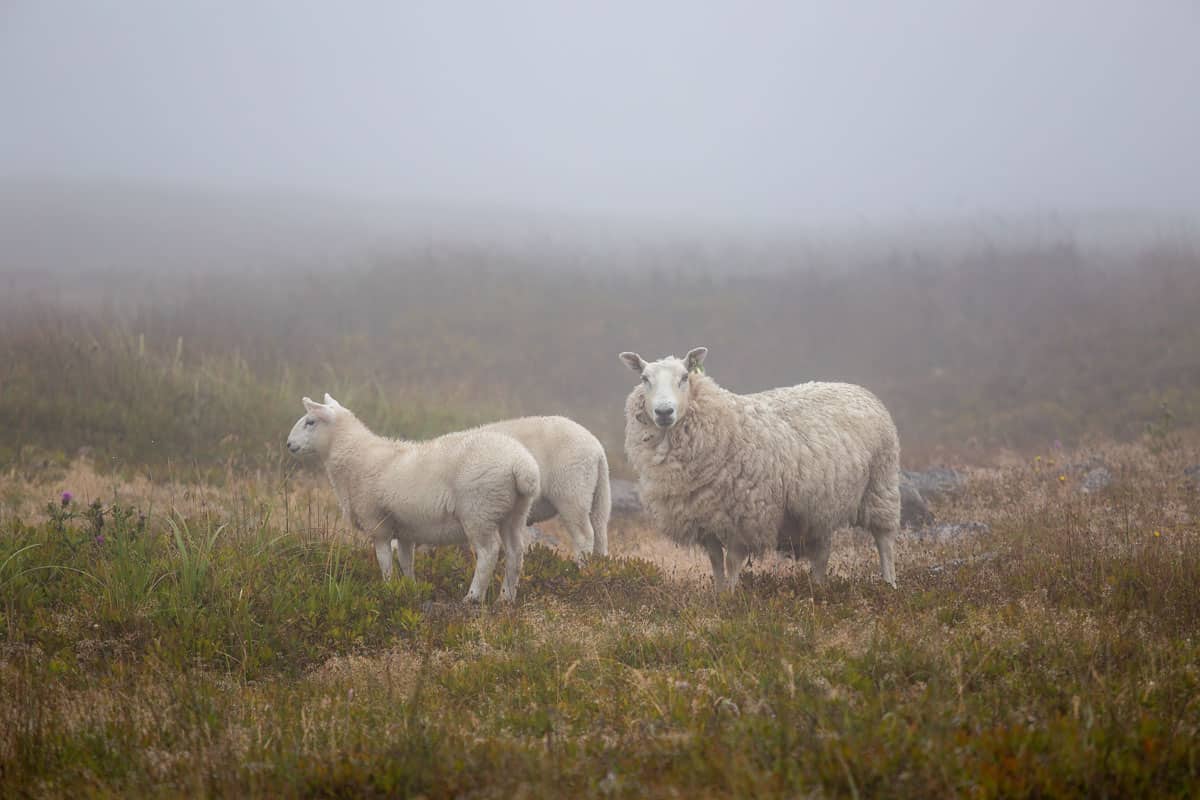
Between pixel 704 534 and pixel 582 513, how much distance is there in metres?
1.98

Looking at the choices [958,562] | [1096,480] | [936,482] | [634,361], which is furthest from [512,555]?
[1096,480]

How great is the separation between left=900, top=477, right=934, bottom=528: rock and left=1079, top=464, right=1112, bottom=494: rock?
2120mm

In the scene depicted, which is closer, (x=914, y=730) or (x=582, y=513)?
(x=914, y=730)

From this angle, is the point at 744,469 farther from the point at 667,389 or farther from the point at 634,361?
the point at 634,361

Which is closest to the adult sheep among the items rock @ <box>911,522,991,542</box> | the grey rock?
the grey rock

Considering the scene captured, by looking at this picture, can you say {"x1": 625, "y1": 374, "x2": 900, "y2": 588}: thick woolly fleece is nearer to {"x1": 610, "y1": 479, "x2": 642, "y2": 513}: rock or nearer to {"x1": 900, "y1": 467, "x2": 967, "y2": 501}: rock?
{"x1": 900, "y1": 467, "x2": 967, "y2": 501}: rock

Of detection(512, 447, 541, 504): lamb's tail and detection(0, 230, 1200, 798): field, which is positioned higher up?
detection(512, 447, 541, 504): lamb's tail

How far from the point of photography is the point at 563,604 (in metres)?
7.25

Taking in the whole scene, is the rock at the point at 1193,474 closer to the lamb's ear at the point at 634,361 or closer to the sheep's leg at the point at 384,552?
the lamb's ear at the point at 634,361

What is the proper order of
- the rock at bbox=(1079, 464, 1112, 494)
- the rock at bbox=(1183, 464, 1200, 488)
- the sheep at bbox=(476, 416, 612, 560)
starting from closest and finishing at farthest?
the sheep at bbox=(476, 416, 612, 560) → the rock at bbox=(1183, 464, 1200, 488) → the rock at bbox=(1079, 464, 1112, 494)

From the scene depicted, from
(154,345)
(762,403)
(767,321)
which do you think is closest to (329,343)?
(154,345)

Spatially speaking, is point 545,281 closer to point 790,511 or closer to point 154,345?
point 154,345

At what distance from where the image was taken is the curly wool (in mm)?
7949

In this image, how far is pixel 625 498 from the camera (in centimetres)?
1439
